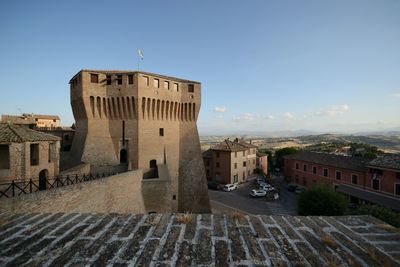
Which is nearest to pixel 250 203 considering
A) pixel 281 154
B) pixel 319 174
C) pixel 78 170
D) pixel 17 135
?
pixel 319 174

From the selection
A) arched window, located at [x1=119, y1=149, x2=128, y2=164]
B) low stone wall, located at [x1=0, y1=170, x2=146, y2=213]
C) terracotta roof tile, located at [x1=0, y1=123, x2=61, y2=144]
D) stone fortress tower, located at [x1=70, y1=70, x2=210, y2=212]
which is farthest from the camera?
arched window, located at [x1=119, y1=149, x2=128, y2=164]

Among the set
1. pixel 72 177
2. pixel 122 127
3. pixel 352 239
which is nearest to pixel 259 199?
pixel 122 127

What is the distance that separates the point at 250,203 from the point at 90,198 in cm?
2002

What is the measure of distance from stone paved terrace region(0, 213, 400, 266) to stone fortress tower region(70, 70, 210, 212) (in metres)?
15.2

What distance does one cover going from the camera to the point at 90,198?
11.7 metres

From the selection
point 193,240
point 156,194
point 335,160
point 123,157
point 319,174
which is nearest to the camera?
point 193,240

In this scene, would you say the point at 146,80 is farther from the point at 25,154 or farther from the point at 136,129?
the point at 25,154

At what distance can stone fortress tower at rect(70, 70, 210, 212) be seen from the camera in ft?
62.5

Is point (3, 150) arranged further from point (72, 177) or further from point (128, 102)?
point (128, 102)

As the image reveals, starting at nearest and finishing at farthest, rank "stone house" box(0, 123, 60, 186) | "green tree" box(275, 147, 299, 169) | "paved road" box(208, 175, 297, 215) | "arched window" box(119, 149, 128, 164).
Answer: "stone house" box(0, 123, 60, 186)
"arched window" box(119, 149, 128, 164)
"paved road" box(208, 175, 297, 215)
"green tree" box(275, 147, 299, 169)

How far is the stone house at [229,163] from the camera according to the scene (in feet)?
116

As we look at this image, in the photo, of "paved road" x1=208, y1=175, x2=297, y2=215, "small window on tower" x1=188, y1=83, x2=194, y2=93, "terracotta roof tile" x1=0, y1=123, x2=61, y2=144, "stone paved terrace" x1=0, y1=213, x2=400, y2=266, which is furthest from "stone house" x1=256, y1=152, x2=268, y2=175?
"stone paved terrace" x1=0, y1=213, x2=400, y2=266

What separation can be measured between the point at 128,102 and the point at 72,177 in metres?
7.99

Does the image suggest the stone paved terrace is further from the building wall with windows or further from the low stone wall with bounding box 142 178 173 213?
the building wall with windows
